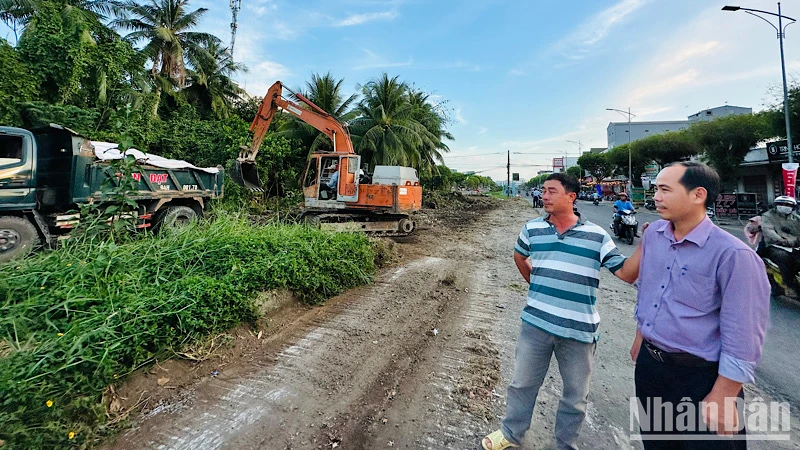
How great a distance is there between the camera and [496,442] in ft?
7.01

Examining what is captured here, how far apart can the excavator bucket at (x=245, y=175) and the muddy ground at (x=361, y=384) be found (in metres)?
Answer: 6.09

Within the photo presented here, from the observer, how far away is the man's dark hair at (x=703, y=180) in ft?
5.02

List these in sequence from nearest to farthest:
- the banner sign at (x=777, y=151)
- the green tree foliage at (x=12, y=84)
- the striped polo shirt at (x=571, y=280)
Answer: the striped polo shirt at (x=571, y=280)
the green tree foliage at (x=12, y=84)
the banner sign at (x=777, y=151)

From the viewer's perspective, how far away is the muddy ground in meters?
Result: 2.30

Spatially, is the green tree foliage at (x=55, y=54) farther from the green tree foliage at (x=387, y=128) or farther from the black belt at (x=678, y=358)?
the black belt at (x=678, y=358)

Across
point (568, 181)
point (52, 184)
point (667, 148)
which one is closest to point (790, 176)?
point (568, 181)

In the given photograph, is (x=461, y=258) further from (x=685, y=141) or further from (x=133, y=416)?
(x=685, y=141)

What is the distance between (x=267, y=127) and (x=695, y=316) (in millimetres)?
10466

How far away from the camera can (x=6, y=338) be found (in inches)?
99.3

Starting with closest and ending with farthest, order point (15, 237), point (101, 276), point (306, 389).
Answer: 1. point (306, 389)
2. point (101, 276)
3. point (15, 237)

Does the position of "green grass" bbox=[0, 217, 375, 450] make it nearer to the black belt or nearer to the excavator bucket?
the black belt

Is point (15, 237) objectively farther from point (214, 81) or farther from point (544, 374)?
point (214, 81)

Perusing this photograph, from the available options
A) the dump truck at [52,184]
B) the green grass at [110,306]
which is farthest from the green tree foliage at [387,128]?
the green grass at [110,306]

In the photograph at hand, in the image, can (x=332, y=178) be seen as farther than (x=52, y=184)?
Yes
